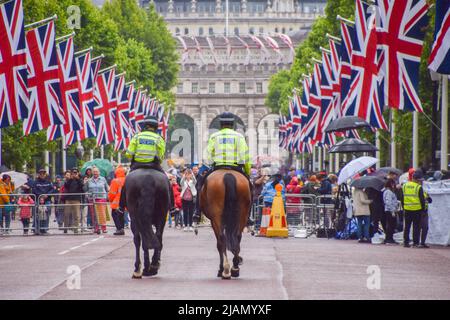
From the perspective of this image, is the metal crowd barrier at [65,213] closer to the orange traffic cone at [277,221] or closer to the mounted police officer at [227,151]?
the orange traffic cone at [277,221]

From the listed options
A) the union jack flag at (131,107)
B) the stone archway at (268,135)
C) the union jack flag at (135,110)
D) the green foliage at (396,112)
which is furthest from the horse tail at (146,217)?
the stone archway at (268,135)

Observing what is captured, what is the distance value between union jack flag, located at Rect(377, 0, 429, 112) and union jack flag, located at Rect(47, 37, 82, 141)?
37.6 ft

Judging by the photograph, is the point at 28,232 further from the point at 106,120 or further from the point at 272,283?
the point at 272,283

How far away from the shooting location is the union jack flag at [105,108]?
4862 cm

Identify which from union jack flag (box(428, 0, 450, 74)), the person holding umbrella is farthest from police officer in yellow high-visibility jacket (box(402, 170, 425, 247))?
union jack flag (box(428, 0, 450, 74))

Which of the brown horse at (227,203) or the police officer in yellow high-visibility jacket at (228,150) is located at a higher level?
the police officer in yellow high-visibility jacket at (228,150)

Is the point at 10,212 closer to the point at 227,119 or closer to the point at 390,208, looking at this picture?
the point at 390,208

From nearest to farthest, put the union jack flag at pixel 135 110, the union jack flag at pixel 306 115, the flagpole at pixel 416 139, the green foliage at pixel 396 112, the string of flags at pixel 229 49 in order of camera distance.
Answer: the flagpole at pixel 416 139 < the green foliage at pixel 396 112 < the union jack flag at pixel 306 115 < the union jack flag at pixel 135 110 < the string of flags at pixel 229 49

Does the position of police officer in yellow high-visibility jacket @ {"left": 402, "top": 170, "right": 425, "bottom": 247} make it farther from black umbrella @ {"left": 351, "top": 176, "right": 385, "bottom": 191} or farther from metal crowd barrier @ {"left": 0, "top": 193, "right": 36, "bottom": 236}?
metal crowd barrier @ {"left": 0, "top": 193, "right": 36, "bottom": 236}

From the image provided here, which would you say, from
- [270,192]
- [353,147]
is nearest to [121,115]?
[353,147]

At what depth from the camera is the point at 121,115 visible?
182 ft

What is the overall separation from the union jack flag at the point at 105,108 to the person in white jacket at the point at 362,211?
1928 centimetres

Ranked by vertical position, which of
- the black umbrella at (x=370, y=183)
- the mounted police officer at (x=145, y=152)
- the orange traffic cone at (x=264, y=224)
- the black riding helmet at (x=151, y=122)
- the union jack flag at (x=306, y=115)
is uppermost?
the union jack flag at (x=306, y=115)

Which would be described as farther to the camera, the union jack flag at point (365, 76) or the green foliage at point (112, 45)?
the green foliage at point (112, 45)
